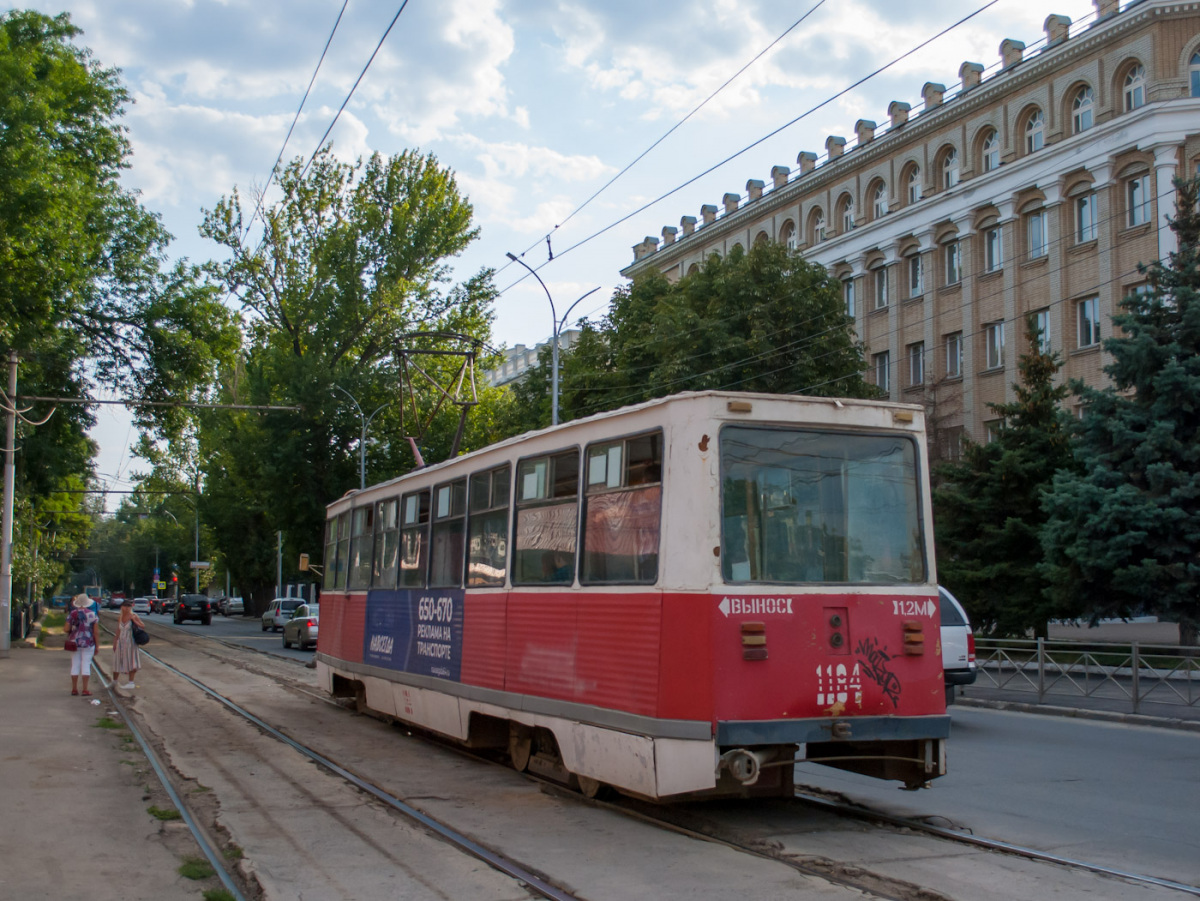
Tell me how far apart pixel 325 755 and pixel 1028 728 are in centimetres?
837

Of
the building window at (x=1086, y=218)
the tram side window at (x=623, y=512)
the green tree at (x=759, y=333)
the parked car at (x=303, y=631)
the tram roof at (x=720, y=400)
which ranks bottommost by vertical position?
the parked car at (x=303, y=631)

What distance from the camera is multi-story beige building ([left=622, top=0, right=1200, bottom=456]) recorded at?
34469 millimetres

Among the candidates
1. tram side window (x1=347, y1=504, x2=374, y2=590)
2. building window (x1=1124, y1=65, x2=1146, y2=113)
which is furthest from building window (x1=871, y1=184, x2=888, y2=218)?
tram side window (x1=347, y1=504, x2=374, y2=590)

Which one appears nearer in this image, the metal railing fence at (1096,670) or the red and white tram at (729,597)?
the red and white tram at (729,597)

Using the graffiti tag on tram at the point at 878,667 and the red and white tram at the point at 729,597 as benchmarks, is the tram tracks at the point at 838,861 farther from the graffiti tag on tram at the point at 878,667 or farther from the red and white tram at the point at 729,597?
the graffiti tag on tram at the point at 878,667

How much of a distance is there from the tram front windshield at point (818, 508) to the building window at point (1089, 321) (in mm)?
30698

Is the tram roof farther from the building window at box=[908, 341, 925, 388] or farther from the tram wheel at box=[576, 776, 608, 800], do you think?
the building window at box=[908, 341, 925, 388]

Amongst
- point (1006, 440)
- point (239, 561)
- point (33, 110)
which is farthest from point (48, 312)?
point (239, 561)

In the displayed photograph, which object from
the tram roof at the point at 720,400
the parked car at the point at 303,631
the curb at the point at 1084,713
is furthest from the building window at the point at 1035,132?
the tram roof at the point at 720,400

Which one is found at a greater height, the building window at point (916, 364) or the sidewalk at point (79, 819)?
the building window at point (916, 364)

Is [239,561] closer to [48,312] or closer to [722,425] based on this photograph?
[48,312]

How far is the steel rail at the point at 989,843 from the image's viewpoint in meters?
6.38

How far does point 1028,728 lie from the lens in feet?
48.6

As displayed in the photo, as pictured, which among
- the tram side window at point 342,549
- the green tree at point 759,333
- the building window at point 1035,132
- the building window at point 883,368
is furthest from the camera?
the building window at point 883,368
